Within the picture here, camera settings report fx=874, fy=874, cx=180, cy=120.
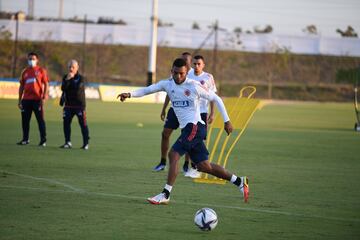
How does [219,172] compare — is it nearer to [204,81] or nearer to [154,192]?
[154,192]

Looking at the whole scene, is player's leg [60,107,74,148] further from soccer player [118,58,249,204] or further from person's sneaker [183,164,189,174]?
soccer player [118,58,249,204]

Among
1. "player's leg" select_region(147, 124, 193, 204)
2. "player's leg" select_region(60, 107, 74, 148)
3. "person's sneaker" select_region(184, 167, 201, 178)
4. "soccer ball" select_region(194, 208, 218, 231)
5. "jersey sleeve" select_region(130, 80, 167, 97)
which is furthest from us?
"player's leg" select_region(60, 107, 74, 148)

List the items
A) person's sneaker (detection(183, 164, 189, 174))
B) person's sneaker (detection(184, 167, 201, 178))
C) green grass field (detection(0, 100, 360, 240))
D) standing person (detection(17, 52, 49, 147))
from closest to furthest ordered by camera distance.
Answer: green grass field (detection(0, 100, 360, 240)) → person's sneaker (detection(184, 167, 201, 178)) → person's sneaker (detection(183, 164, 189, 174)) → standing person (detection(17, 52, 49, 147))

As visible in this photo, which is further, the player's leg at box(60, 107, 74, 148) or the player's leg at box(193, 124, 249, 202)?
the player's leg at box(60, 107, 74, 148)

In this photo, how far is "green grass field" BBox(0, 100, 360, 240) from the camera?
32.4 feet

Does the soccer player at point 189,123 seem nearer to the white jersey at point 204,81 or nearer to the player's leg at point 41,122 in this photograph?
the white jersey at point 204,81

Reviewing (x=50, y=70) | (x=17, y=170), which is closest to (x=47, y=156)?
(x=17, y=170)

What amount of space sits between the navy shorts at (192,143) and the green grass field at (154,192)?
655 mm

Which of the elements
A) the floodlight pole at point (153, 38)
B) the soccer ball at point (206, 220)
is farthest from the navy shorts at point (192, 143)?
the floodlight pole at point (153, 38)

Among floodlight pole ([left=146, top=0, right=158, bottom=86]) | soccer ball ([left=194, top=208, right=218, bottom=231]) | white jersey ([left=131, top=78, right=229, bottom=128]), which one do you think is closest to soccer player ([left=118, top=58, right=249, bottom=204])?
white jersey ([left=131, top=78, right=229, bottom=128])

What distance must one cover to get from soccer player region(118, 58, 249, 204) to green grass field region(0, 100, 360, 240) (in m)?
0.46

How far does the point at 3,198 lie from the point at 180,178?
4.05 metres

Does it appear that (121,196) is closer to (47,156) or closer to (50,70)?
(47,156)

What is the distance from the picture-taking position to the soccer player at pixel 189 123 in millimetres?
11797
